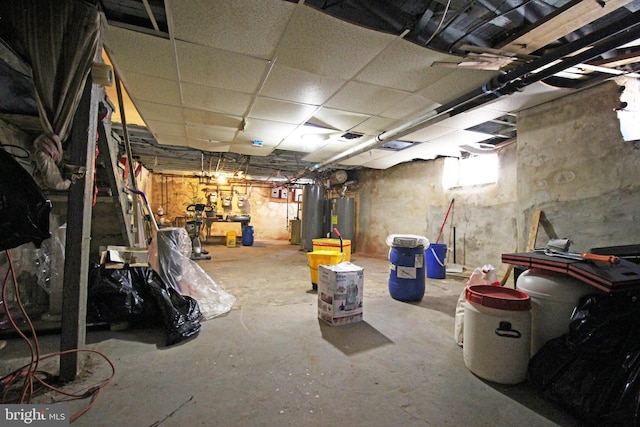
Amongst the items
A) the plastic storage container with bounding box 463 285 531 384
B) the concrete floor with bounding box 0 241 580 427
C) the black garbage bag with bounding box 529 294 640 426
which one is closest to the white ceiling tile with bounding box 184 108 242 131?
the concrete floor with bounding box 0 241 580 427

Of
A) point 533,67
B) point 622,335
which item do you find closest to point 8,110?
point 533,67

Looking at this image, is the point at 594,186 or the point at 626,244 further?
the point at 594,186

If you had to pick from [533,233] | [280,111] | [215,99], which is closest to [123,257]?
[215,99]

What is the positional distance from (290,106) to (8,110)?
2.31m

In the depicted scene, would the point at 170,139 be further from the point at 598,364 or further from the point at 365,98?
the point at 598,364

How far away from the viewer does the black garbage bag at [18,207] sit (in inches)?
45.1

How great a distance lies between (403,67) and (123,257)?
9.77 feet

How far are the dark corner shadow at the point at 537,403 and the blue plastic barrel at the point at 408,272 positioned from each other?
1.39 metres

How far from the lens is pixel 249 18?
5.64ft

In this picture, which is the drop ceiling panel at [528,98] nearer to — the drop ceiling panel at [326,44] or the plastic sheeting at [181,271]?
the drop ceiling panel at [326,44]

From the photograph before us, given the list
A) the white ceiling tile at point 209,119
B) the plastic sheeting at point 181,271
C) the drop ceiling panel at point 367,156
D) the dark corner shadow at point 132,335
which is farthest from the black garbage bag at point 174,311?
the drop ceiling panel at point 367,156

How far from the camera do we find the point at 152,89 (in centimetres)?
272

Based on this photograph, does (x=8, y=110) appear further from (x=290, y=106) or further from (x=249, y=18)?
(x=290, y=106)

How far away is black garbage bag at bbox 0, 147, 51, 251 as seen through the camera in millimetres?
1146
